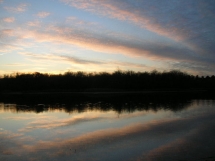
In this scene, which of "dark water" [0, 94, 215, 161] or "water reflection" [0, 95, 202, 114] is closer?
"dark water" [0, 94, 215, 161]

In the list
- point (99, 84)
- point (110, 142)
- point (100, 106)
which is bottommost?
point (110, 142)

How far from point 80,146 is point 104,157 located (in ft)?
6.73

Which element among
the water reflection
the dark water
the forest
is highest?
the forest

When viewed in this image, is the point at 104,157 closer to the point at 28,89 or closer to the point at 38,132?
the point at 38,132

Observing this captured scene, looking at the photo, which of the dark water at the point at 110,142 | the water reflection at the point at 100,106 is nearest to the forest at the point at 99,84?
the water reflection at the point at 100,106

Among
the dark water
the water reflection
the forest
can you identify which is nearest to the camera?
the dark water

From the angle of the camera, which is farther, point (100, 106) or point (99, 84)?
point (99, 84)

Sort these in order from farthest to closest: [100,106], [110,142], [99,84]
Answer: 1. [99,84]
2. [100,106]
3. [110,142]

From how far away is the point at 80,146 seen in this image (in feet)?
35.8

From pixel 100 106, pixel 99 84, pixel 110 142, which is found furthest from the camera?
pixel 99 84

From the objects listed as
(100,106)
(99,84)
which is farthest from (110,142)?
(99,84)

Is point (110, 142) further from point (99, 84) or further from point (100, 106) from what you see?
point (99, 84)

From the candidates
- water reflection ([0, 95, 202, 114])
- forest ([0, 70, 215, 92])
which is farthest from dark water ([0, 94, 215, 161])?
forest ([0, 70, 215, 92])

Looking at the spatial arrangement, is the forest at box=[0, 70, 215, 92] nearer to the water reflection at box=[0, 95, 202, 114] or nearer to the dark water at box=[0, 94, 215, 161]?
the water reflection at box=[0, 95, 202, 114]
